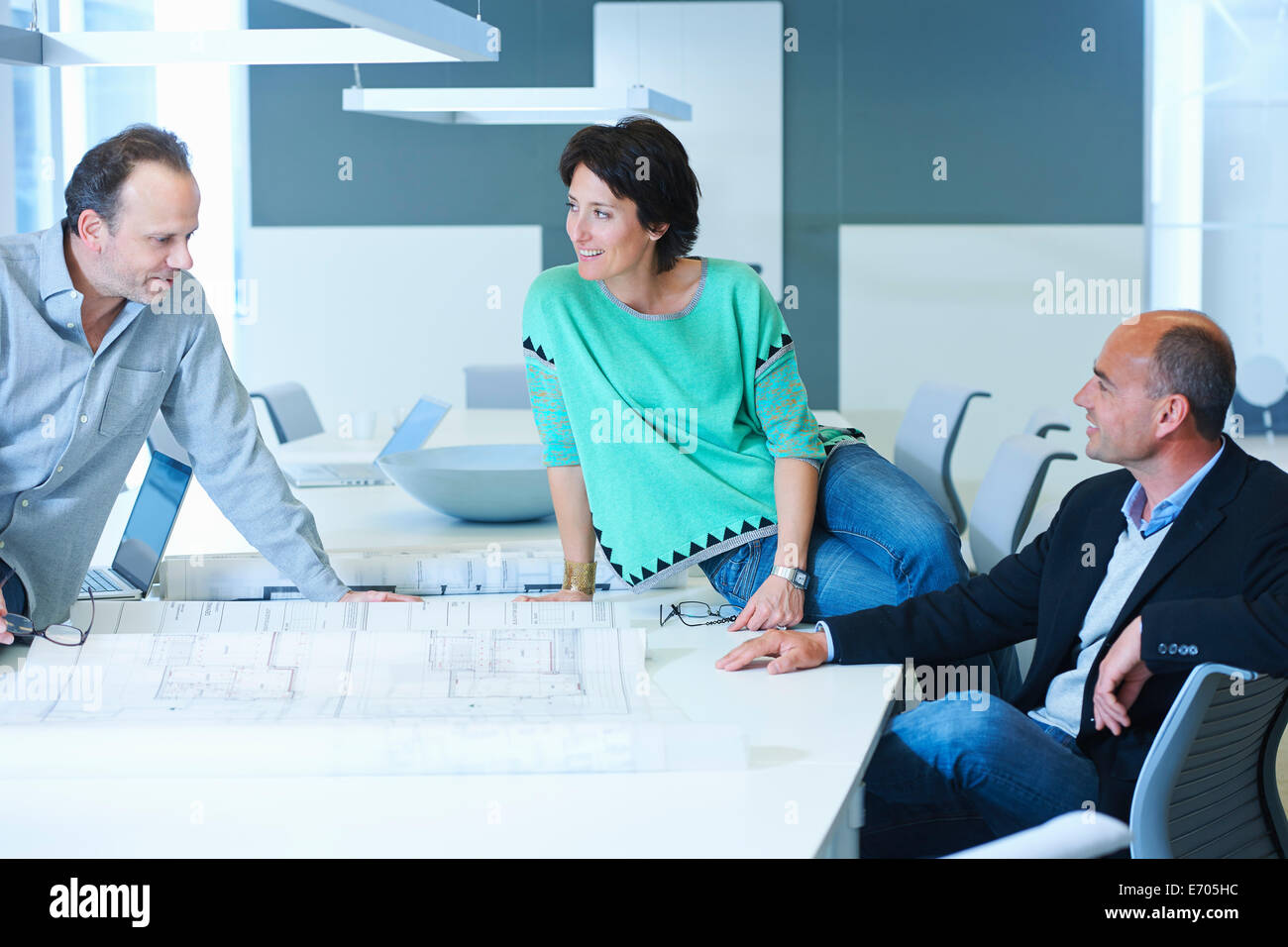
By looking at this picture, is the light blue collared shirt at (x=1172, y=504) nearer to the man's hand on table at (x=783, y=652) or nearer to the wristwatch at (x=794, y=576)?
the man's hand on table at (x=783, y=652)

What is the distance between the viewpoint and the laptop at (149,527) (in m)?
2.09

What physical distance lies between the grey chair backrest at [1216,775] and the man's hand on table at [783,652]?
17.1 inches

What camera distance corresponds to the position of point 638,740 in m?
1.32

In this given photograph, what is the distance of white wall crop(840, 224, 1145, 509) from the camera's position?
721 centimetres

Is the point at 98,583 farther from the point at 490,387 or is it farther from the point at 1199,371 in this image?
the point at 490,387

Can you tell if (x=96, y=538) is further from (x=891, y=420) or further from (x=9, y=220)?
(x=891, y=420)

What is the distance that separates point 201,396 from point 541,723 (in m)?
0.98

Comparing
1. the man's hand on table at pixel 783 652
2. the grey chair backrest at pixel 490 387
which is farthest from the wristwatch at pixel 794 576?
the grey chair backrest at pixel 490 387

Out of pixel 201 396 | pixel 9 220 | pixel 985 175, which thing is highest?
pixel 985 175

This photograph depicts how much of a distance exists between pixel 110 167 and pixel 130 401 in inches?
13.7

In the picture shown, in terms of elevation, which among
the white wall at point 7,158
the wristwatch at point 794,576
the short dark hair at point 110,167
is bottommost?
the wristwatch at point 794,576

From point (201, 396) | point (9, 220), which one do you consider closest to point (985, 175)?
point (9, 220)

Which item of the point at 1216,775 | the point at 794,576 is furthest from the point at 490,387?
the point at 1216,775

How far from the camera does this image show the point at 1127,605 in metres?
1.74
